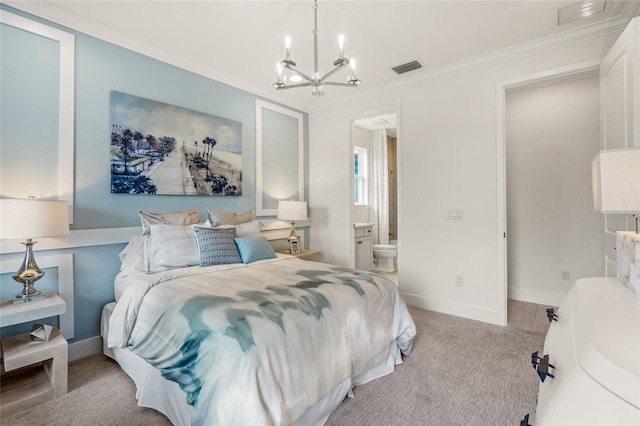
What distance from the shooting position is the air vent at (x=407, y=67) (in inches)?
125

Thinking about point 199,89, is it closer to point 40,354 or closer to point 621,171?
point 40,354

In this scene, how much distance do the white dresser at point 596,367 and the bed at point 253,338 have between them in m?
0.97

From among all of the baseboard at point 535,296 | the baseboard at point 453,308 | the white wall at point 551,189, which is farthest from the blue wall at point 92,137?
the baseboard at point 535,296

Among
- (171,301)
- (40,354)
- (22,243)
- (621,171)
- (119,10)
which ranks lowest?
(40,354)

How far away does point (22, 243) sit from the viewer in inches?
81.7

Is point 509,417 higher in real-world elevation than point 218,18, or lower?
lower

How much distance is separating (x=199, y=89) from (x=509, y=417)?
3.75 m

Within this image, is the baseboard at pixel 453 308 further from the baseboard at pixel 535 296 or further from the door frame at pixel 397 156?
the baseboard at pixel 535 296

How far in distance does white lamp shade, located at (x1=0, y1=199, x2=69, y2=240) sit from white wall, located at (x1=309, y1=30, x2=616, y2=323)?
3200 mm

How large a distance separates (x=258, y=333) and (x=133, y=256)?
164 centimetres

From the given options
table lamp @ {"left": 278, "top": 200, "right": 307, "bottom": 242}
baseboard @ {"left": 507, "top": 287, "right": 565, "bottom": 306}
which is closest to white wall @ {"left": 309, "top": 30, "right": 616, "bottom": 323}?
baseboard @ {"left": 507, "top": 287, "right": 565, "bottom": 306}

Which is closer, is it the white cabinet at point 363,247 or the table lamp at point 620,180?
the table lamp at point 620,180

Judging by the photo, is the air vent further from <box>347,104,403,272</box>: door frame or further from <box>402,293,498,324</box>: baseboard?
<box>402,293,498,324</box>: baseboard

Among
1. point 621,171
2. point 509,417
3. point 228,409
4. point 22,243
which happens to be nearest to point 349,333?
point 228,409
